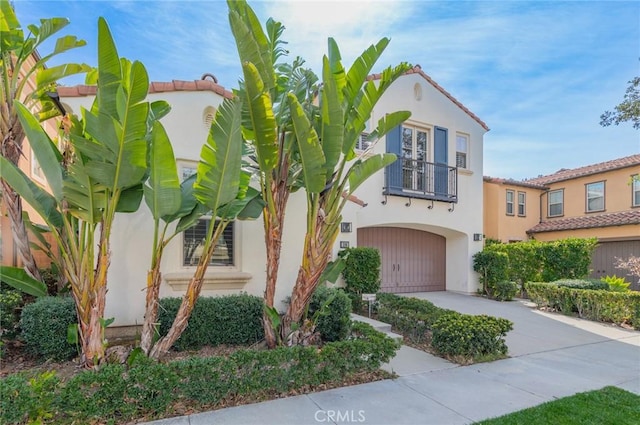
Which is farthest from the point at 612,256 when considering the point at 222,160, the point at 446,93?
the point at 222,160

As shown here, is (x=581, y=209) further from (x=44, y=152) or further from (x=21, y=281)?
(x=21, y=281)

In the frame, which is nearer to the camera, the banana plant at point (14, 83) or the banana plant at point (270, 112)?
the banana plant at point (270, 112)

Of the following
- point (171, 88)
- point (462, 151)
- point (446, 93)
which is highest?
point (446, 93)

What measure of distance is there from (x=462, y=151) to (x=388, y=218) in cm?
513

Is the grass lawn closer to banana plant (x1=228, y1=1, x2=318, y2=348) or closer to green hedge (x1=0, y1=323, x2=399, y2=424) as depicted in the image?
green hedge (x1=0, y1=323, x2=399, y2=424)

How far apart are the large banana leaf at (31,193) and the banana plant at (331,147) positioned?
12.2 feet

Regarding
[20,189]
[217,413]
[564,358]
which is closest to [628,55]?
[564,358]

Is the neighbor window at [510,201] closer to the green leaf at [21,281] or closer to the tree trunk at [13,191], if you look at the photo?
the green leaf at [21,281]

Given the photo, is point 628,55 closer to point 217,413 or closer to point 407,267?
point 407,267

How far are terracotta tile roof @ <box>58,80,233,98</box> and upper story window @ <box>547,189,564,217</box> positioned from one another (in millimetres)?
22041

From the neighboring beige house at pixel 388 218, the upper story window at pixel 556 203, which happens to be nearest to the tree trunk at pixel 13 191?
the neighboring beige house at pixel 388 218

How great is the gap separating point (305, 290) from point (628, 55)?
1059cm

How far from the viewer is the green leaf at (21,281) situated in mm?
5258

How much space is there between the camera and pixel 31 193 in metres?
4.70
